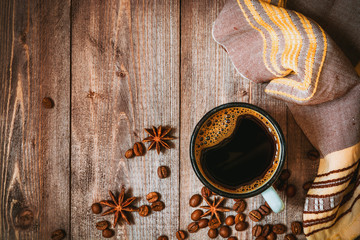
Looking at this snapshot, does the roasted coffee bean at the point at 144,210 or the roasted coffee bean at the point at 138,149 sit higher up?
the roasted coffee bean at the point at 138,149

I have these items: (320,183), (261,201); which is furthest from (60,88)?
(320,183)

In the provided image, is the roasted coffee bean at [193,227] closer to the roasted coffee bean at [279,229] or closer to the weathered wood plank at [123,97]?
the weathered wood plank at [123,97]

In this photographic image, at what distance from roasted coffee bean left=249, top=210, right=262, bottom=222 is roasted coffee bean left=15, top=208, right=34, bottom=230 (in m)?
0.68

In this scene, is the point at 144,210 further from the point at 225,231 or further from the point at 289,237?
the point at 289,237

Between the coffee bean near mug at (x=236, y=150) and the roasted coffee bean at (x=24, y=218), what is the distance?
0.56 m

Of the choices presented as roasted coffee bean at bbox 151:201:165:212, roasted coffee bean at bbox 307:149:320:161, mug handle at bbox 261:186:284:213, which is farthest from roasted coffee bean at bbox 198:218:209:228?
roasted coffee bean at bbox 307:149:320:161

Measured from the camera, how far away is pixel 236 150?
0.73 meters

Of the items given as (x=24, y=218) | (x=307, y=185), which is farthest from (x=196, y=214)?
(x=24, y=218)

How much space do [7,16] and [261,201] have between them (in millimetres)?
959

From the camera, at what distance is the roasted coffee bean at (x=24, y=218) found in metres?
0.84

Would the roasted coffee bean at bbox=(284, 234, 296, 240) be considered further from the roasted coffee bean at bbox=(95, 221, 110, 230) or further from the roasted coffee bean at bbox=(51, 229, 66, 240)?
the roasted coffee bean at bbox=(51, 229, 66, 240)

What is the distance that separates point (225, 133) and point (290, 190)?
28cm

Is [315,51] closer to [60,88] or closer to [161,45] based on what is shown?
[161,45]

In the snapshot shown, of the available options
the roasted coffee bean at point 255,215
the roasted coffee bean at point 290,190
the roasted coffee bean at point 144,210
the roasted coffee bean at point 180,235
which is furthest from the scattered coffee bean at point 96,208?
the roasted coffee bean at point 290,190
